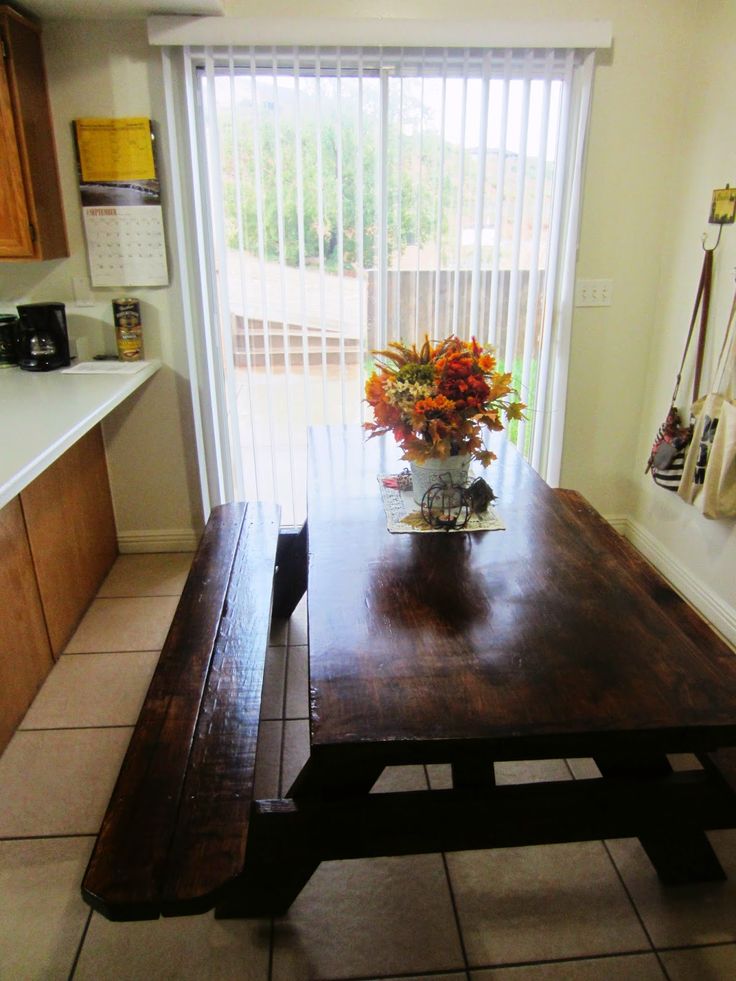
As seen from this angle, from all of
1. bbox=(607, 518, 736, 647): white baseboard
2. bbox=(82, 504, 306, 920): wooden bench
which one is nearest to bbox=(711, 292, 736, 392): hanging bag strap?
bbox=(607, 518, 736, 647): white baseboard

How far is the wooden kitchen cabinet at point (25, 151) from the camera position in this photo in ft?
7.69

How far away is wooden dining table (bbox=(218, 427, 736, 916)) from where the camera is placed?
3.67ft

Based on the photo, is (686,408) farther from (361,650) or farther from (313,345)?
(361,650)

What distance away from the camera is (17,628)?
2.13m

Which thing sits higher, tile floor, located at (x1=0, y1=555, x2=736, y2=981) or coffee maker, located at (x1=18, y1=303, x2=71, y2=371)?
coffee maker, located at (x1=18, y1=303, x2=71, y2=371)

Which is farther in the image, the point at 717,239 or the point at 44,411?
the point at 717,239

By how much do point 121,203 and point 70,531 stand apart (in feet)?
4.25

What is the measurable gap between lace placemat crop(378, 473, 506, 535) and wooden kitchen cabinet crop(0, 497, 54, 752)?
3.79 ft

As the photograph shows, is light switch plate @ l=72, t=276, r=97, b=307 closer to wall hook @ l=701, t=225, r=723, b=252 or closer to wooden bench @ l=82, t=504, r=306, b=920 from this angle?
wooden bench @ l=82, t=504, r=306, b=920

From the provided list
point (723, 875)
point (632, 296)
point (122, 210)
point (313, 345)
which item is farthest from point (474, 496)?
point (122, 210)

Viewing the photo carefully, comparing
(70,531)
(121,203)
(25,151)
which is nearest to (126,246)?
(121,203)

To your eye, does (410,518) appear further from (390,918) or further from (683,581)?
(683,581)

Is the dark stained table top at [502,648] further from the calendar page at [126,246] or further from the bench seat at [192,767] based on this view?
the calendar page at [126,246]

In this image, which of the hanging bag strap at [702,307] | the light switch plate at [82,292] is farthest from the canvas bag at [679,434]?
the light switch plate at [82,292]
